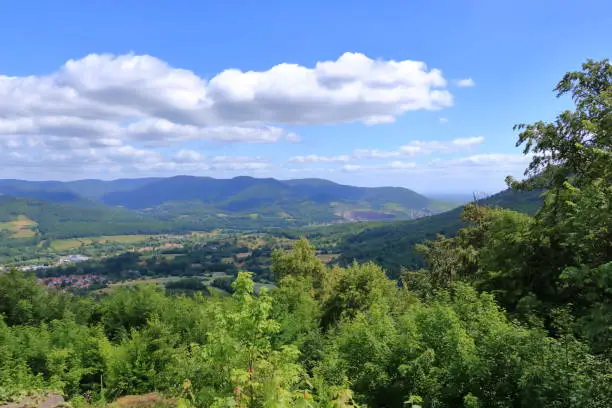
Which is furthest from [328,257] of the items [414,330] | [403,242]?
[414,330]

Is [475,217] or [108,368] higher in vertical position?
[475,217]

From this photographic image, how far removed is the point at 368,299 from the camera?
27.0 meters

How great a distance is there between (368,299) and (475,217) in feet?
42.0

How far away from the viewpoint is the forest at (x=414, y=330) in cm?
743

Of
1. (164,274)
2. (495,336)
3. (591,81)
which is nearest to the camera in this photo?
(495,336)

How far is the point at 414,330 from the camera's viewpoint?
1221cm

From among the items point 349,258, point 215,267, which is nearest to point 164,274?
point 215,267

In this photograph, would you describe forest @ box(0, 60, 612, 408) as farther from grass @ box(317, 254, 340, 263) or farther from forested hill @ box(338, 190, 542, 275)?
grass @ box(317, 254, 340, 263)

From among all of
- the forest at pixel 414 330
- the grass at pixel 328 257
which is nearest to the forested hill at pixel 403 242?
the grass at pixel 328 257

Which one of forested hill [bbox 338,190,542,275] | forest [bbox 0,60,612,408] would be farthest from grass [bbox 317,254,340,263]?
forest [bbox 0,60,612,408]

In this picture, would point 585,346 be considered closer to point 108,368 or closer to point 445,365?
point 445,365

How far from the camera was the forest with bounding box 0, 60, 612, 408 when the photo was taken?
292 inches

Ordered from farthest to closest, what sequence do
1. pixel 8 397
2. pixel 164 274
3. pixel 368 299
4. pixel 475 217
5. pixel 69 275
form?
pixel 164 274 → pixel 69 275 → pixel 475 217 → pixel 368 299 → pixel 8 397

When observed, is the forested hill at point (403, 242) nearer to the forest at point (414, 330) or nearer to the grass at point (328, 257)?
the grass at point (328, 257)
